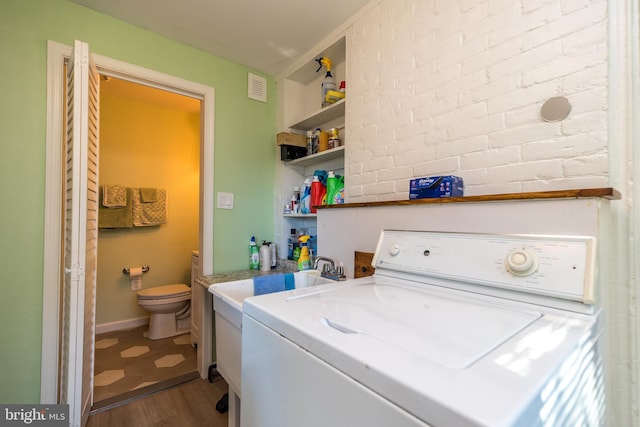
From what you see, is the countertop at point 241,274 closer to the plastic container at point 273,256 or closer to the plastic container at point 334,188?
the plastic container at point 273,256

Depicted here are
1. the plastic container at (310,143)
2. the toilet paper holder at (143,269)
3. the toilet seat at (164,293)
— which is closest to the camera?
the plastic container at (310,143)

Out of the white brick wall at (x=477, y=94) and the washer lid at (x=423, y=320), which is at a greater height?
the white brick wall at (x=477, y=94)

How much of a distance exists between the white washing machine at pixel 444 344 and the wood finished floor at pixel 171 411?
116cm

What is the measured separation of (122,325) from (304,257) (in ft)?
7.45

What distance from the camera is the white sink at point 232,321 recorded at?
1.27 m

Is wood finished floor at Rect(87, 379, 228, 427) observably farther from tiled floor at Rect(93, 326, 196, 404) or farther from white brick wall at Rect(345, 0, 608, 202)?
white brick wall at Rect(345, 0, 608, 202)

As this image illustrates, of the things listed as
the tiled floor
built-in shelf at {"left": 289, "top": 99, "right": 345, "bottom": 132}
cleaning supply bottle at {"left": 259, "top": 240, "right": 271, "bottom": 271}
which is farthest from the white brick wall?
the tiled floor

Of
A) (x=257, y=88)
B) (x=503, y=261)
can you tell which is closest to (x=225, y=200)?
(x=257, y=88)

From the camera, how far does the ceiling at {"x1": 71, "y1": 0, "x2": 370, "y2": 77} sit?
160 centimetres

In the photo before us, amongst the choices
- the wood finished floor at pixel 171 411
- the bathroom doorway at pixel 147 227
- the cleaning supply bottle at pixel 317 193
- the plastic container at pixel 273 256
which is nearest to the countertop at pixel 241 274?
the plastic container at pixel 273 256

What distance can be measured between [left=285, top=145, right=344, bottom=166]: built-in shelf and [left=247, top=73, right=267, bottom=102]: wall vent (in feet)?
1.93

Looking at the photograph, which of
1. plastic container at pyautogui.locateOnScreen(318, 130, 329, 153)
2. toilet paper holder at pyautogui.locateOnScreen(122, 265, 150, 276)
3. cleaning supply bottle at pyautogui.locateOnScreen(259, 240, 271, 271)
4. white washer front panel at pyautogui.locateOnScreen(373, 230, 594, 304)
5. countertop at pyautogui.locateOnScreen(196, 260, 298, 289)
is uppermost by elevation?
plastic container at pyautogui.locateOnScreen(318, 130, 329, 153)

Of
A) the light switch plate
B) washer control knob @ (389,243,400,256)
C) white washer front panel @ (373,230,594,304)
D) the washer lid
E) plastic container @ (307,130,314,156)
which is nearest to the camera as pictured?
the washer lid

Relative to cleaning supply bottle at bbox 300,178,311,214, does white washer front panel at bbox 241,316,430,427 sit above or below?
below
